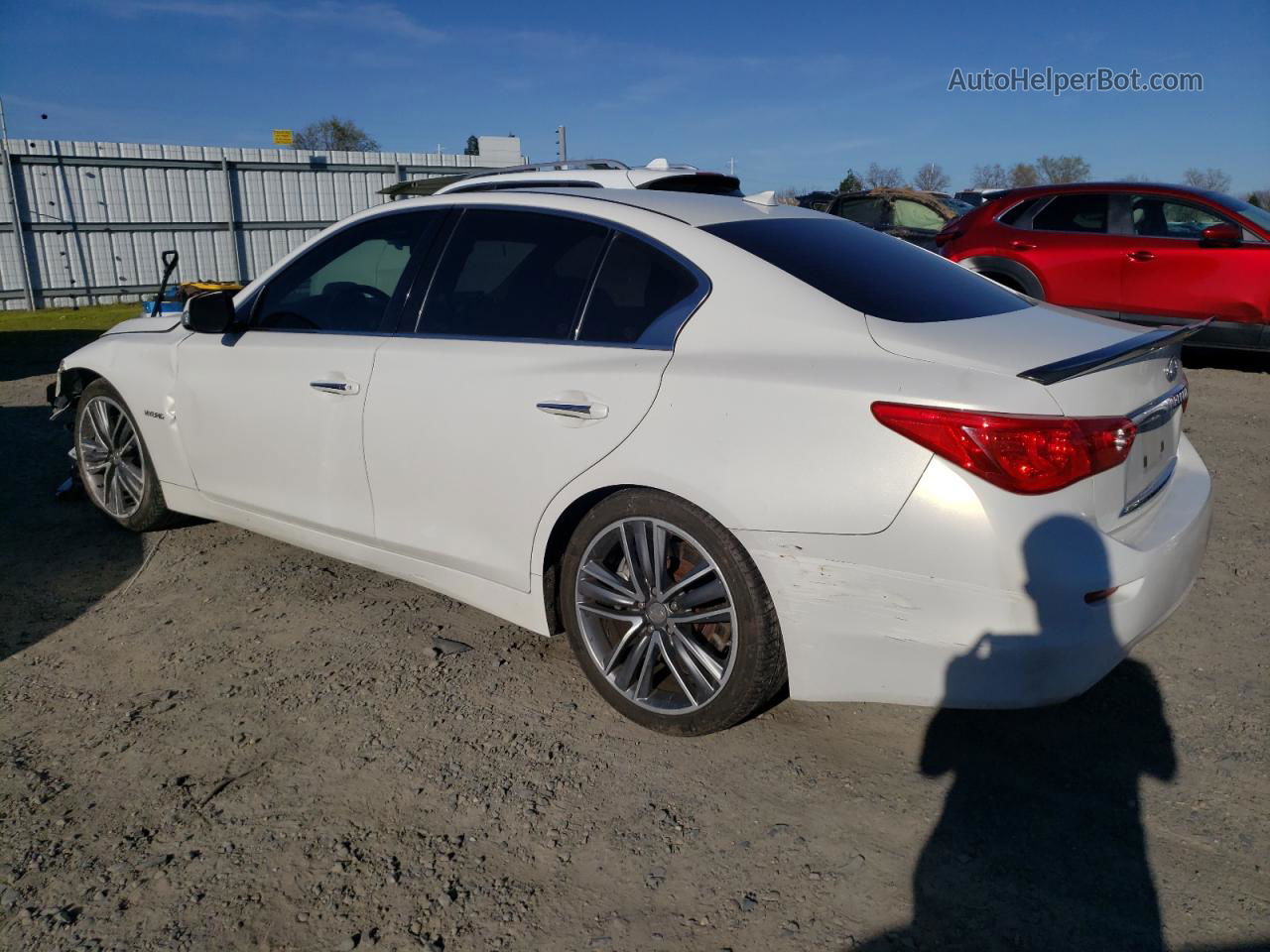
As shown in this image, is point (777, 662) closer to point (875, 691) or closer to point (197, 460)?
point (875, 691)

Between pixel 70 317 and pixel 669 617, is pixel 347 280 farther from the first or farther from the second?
pixel 70 317

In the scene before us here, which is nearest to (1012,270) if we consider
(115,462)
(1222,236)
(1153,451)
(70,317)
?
(1222,236)

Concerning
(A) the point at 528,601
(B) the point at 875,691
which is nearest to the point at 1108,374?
(B) the point at 875,691

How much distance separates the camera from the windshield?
8750 millimetres

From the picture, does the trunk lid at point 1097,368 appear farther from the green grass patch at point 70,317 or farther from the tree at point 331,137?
the tree at point 331,137

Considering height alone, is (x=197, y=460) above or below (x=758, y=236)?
below

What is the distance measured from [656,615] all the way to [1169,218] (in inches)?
323

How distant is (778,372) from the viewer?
2.71 metres

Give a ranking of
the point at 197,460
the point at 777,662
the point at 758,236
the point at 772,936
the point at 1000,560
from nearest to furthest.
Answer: the point at 772,936 → the point at 1000,560 → the point at 777,662 → the point at 758,236 → the point at 197,460

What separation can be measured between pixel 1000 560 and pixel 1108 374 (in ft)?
2.11

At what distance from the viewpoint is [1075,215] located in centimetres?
957

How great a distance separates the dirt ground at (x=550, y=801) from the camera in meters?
2.31

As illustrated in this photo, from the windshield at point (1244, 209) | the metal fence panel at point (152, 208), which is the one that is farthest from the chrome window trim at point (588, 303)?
the metal fence panel at point (152, 208)

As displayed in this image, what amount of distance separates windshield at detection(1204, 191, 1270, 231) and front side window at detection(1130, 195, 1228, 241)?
0.15 m
